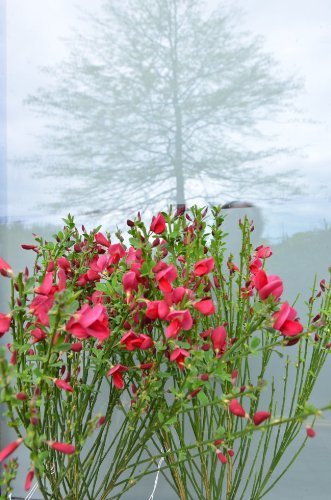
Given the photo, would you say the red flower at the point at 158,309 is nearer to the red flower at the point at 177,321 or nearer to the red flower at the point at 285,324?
the red flower at the point at 177,321

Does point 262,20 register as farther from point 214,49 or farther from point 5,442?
point 5,442

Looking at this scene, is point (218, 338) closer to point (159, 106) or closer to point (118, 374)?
point (118, 374)

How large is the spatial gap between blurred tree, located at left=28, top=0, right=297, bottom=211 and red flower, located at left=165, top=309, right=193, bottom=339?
77 centimetres

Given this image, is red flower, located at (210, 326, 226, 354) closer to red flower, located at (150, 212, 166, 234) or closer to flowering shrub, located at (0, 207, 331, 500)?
flowering shrub, located at (0, 207, 331, 500)

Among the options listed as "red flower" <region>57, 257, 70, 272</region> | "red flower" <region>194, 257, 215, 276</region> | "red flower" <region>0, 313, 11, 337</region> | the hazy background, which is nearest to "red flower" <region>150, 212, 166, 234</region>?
"red flower" <region>194, 257, 215, 276</region>

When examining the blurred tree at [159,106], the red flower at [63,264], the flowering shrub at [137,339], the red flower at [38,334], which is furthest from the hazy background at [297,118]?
the red flower at [38,334]

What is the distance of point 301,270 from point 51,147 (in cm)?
90

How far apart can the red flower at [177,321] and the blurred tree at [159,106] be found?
2.53 ft

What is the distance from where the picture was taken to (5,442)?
5.23 feet

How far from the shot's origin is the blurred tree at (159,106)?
4.82 feet

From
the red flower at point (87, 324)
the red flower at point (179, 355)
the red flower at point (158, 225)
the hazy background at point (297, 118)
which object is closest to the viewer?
the red flower at point (87, 324)

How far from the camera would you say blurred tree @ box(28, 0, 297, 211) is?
57.8 inches

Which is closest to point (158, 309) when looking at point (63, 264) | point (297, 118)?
point (63, 264)

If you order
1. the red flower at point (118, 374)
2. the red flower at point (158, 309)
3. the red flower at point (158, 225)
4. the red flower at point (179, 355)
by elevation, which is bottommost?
the red flower at point (118, 374)
